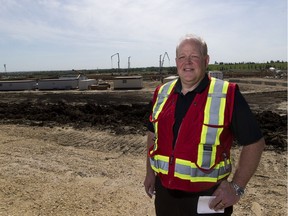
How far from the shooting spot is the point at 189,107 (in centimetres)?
228

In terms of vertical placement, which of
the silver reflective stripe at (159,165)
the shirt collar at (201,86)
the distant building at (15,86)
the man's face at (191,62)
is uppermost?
the man's face at (191,62)

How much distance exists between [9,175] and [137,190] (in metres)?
2.68

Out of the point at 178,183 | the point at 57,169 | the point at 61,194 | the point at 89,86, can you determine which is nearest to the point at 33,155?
the point at 57,169

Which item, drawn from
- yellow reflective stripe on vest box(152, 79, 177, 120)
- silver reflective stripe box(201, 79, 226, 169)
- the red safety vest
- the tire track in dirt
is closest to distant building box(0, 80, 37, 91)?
the tire track in dirt

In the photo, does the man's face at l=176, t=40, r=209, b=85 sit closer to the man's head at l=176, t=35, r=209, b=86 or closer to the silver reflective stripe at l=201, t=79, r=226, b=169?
the man's head at l=176, t=35, r=209, b=86

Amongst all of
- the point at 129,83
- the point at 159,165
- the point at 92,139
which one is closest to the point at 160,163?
the point at 159,165

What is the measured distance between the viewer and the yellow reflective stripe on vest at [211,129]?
2139 millimetres

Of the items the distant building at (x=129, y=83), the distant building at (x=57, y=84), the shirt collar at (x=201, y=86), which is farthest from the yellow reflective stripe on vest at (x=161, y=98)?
the distant building at (x=57, y=84)

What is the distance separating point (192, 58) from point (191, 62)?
0.10 ft

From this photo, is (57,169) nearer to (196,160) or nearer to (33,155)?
(33,155)

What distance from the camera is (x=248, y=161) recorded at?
2.16 meters

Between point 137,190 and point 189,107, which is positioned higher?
point 189,107

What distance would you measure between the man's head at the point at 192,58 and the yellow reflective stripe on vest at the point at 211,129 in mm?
214

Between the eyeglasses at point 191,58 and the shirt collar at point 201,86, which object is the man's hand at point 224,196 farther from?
the eyeglasses at point 191,58
